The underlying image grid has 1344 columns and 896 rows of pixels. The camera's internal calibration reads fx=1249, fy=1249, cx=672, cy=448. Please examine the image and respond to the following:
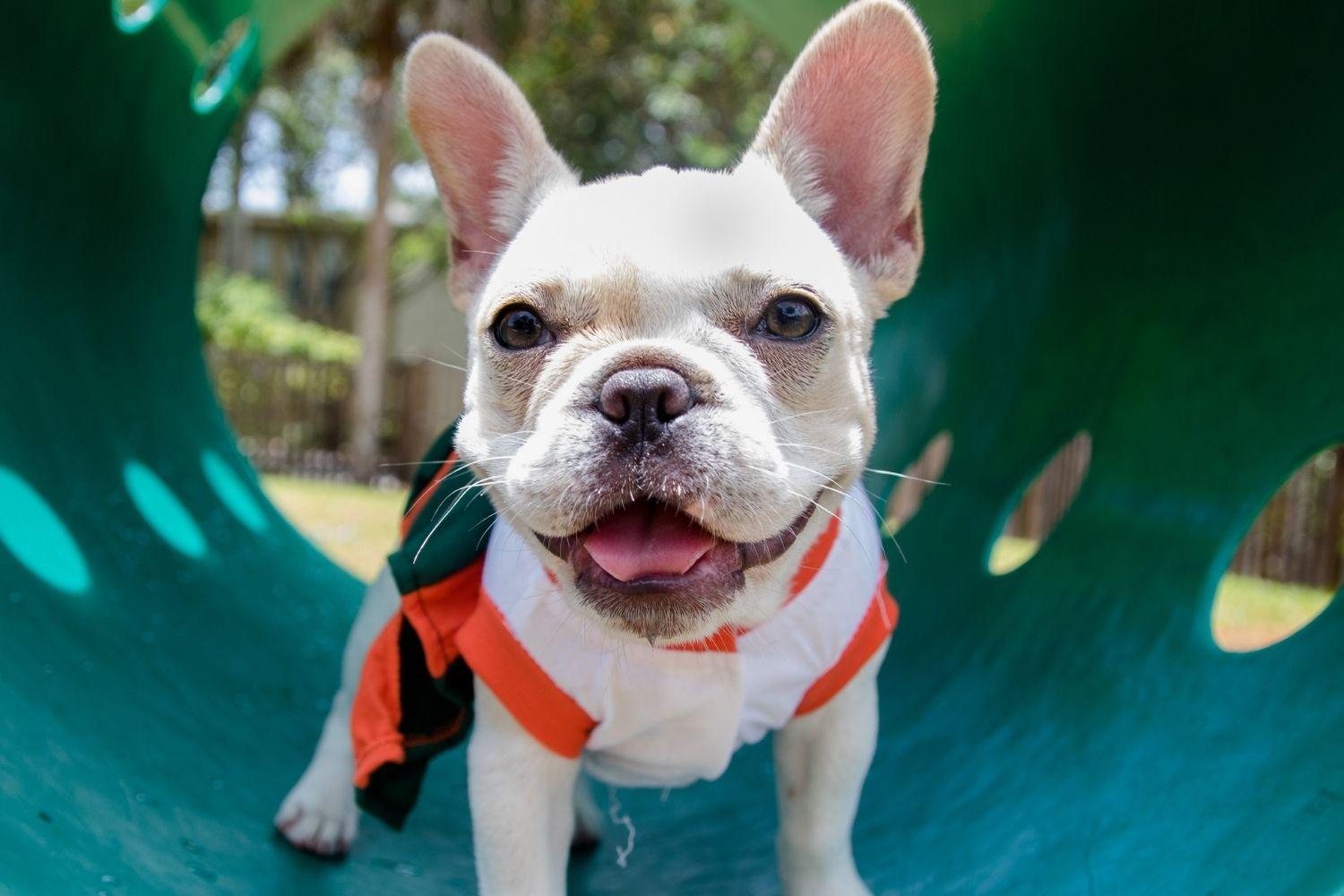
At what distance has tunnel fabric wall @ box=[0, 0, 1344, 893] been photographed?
2740 millimetres

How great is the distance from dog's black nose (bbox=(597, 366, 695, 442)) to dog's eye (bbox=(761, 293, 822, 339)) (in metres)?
0.33

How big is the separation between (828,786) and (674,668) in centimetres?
48

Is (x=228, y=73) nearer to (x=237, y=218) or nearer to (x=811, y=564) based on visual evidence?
(x=811, y=564)

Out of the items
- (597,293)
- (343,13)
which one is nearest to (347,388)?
(343,13)

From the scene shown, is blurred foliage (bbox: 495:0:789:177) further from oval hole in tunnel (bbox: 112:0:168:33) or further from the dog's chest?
the dog's chest

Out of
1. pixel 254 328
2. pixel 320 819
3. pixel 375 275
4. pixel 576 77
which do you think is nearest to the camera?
pixel 320 819

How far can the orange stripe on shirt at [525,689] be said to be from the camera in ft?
8.01

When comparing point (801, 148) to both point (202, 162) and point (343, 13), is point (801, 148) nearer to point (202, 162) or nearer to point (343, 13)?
point (202, 162)

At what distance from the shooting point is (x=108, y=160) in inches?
179

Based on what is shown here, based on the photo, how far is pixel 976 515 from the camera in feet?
15.7

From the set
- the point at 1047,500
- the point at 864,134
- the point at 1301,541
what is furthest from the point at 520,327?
the point at 1047,500

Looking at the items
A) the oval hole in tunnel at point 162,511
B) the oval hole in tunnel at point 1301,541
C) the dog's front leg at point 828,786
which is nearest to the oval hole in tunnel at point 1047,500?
the oval hole in tunnel at point 1301,541

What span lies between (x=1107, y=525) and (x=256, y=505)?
363 centimetres

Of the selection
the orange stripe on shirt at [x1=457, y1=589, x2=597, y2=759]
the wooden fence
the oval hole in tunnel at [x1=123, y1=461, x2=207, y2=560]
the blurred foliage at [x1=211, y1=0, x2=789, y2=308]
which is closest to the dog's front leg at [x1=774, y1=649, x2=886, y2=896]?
the orange stripe on shirt at [x1=457, y1=589, x2=597, y2=759]
